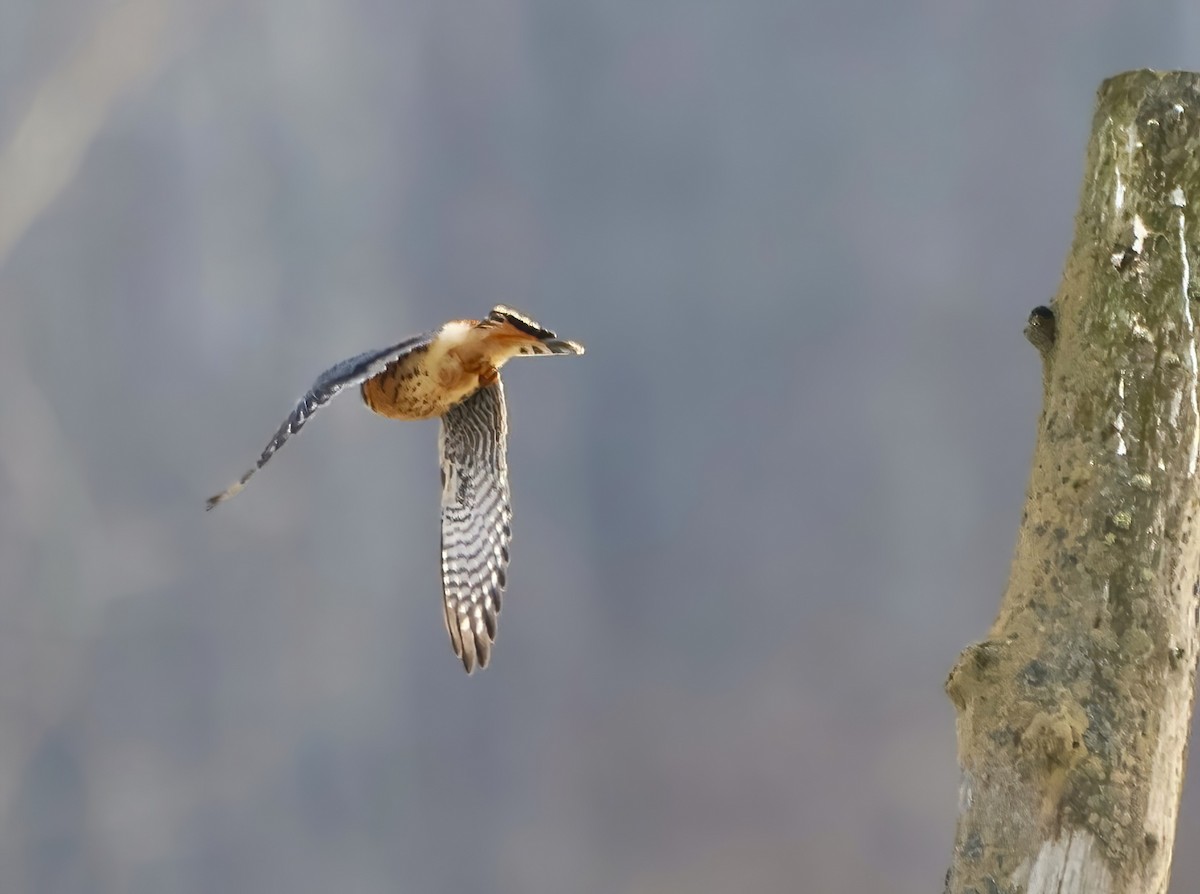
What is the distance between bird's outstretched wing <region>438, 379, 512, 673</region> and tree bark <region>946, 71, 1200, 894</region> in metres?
0.88

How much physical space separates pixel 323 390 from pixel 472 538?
1.81 ft

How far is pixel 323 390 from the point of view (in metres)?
1.69

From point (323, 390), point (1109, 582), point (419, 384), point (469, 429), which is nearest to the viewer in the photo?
point (1109, 582)

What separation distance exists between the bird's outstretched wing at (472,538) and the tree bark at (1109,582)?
0.88 m

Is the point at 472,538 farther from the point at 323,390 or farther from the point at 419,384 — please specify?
the point at 323,390

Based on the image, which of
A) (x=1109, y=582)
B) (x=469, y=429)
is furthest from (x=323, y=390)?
(x=1109, y=582)

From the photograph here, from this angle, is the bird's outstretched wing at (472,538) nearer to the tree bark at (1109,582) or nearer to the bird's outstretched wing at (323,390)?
the bird's outstretched wing at (323,390)

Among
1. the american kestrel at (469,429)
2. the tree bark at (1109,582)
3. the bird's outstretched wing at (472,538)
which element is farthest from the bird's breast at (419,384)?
the tree bark at (1109,582)

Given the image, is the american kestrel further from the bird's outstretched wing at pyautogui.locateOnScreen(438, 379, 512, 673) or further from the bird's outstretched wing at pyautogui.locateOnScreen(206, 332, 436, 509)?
the bird's outstretched wing at pyautogui.locateOnScreen(206, 332, 436, 509)

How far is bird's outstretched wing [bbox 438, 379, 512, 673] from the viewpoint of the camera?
214cm

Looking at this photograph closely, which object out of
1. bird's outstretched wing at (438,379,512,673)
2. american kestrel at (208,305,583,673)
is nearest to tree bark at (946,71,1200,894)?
american kestrel at (208,305,583,673)

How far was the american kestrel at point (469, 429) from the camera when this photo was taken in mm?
1905

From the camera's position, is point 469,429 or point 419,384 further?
point 469,429

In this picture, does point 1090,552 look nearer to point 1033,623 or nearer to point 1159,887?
point 1033,623
